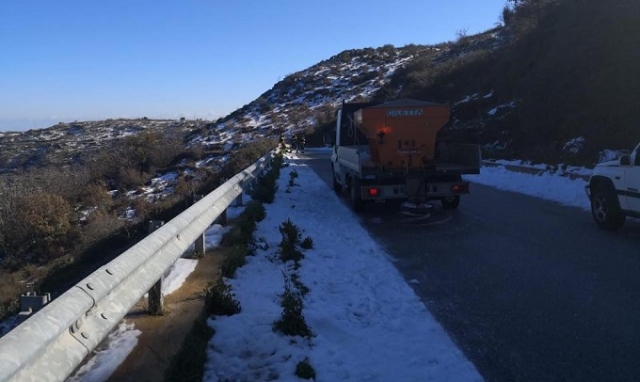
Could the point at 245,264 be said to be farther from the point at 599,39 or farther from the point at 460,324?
the point at 599,39

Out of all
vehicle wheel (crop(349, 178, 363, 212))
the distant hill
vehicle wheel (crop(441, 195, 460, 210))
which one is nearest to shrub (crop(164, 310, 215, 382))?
vehicle wheel (crop(349, 178, 363, 212))

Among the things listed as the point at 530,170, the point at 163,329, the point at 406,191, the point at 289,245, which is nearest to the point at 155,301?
the point at 163,329

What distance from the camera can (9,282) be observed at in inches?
512

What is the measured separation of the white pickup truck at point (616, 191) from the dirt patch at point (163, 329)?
6.80m

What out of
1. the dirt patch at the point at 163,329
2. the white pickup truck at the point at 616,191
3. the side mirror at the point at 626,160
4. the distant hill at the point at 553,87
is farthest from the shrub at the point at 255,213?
the distant hill at the point at 553,87

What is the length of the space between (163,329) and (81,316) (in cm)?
161

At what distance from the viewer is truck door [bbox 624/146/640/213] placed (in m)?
9.07

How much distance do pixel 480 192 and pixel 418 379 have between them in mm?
12021

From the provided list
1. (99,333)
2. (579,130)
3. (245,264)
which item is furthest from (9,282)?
(579,130)

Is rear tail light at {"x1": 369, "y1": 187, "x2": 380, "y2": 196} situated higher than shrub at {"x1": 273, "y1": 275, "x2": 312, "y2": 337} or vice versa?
rear tail light at {"x1": 369, "y1": 187, "x2": 380, "y2": 196}

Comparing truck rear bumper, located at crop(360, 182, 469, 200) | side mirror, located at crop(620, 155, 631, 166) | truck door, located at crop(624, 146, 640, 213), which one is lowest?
truck rear bumper, located at crop(360, 182, 469, 200)

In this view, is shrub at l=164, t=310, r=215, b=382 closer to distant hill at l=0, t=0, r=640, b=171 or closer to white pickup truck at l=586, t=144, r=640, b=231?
white pickup truck at l=586, t=144, r=640, b=231

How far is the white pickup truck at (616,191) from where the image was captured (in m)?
9.19

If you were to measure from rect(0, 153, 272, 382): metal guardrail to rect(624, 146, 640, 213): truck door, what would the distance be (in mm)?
7321
